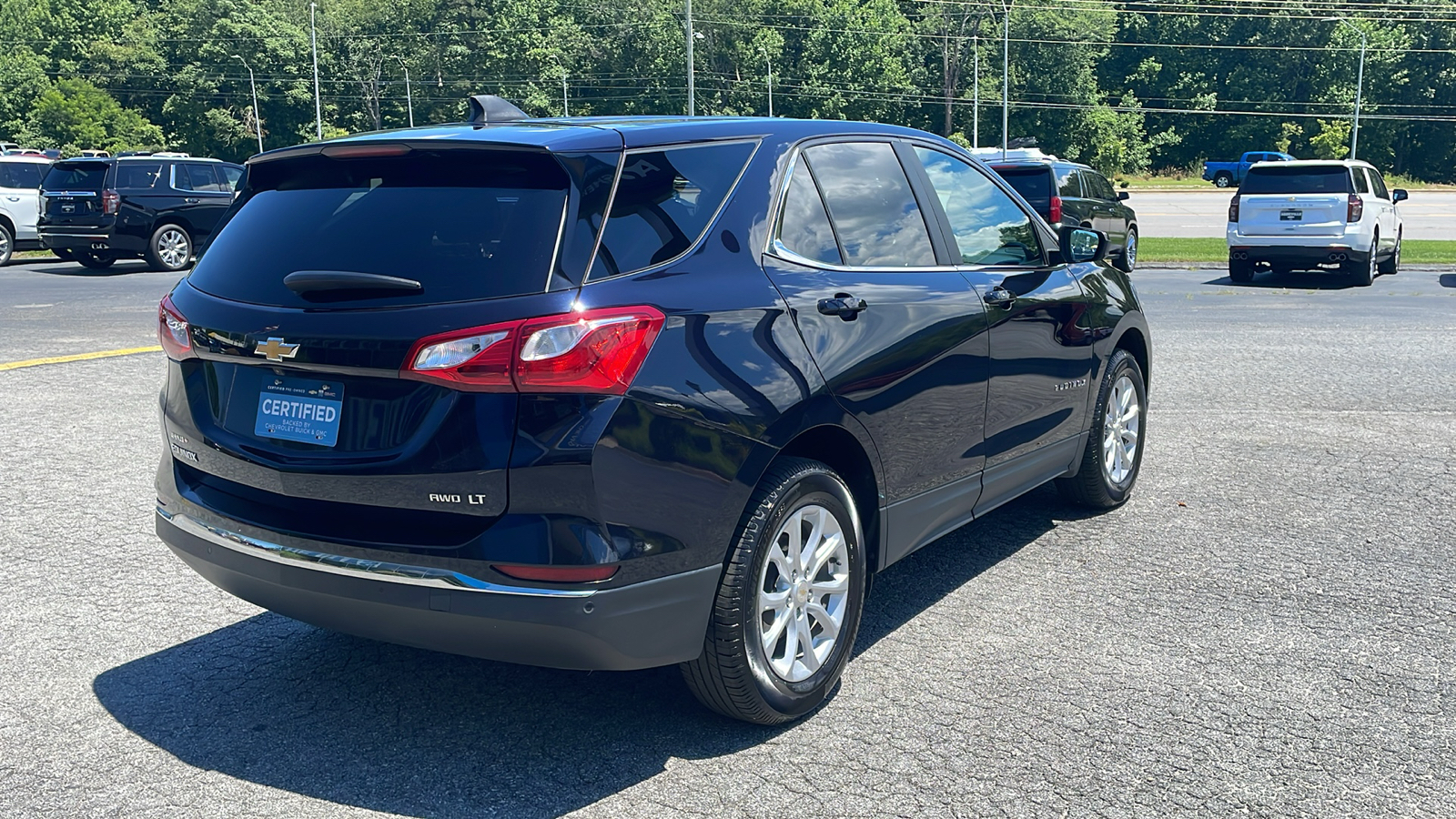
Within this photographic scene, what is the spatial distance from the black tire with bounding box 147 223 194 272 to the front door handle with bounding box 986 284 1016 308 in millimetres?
19456

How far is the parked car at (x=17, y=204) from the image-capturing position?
2212 cm

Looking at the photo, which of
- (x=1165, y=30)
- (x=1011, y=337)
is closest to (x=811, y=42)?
(x=1165, y=30)

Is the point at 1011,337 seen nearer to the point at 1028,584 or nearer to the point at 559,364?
the point at 1028,584

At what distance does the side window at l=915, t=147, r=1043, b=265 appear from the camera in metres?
4.81

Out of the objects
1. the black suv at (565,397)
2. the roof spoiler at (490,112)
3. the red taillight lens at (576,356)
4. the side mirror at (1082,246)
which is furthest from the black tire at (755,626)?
the side mirror at (1082,246)

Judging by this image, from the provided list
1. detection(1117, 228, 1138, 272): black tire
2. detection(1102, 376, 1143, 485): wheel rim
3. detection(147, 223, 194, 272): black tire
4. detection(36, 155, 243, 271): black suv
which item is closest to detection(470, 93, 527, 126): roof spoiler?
detection(1102, 376, 1143, 485): wheel rim

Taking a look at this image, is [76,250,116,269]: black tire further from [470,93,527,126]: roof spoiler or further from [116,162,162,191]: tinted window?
[470,93,527,126]: roof spoiler

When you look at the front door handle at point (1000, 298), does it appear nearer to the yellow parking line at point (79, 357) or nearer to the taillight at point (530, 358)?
the taillight at point (530, 358)

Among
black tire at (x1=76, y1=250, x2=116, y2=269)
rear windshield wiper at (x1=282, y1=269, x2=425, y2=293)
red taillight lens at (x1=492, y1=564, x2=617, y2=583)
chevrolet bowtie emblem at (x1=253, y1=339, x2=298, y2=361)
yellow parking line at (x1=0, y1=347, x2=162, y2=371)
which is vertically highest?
rear windshield wiper at (x1=282, y1=269, x2=425, y2=293)

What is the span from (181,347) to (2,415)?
220 inches

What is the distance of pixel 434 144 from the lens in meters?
3.43

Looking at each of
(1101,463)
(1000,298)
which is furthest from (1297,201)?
(1000,298)

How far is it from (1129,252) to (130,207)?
55.5 ft

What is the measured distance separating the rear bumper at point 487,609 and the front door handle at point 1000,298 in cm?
188
